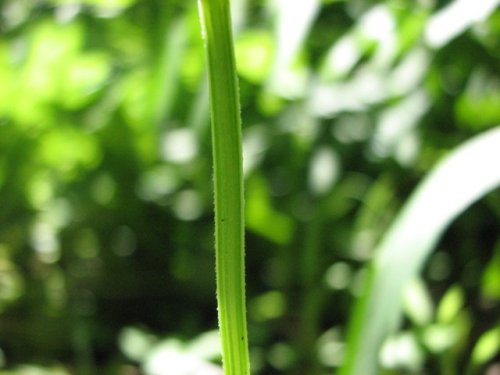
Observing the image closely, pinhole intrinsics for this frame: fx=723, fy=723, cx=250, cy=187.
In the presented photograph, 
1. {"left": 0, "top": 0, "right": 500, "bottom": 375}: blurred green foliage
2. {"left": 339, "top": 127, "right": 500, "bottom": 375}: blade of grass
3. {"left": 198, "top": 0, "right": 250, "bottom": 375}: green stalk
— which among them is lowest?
{"left": 198, "top": 0, "right": 250, "bottom": 375}: green stalk

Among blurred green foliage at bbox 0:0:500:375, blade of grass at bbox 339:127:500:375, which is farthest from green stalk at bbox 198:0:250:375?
blurred green foliage at bbox 0:0:500:375

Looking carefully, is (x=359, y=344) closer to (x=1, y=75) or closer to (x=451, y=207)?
(x=451, y=207)

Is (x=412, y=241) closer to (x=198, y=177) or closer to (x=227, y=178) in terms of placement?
(x=227, y=178)

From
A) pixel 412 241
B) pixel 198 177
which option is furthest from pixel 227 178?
pixel 198 177

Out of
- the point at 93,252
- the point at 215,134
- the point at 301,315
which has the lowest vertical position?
the point at 215,134

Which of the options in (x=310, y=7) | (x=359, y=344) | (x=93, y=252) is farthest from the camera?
(x=93, y=252)

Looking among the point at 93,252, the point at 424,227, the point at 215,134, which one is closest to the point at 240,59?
the point at 93,252

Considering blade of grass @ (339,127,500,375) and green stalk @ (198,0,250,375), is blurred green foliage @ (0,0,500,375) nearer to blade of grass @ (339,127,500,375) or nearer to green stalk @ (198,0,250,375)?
blade of grass @ (339,127,500,375)
